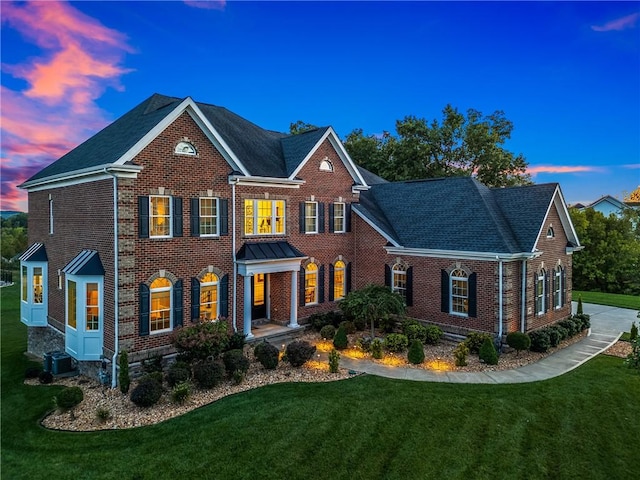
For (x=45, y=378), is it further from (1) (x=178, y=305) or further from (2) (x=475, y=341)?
(2) (x=475, y=341)

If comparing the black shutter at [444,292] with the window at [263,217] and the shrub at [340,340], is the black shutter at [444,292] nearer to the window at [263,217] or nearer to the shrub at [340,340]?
the shrub at [340,340]

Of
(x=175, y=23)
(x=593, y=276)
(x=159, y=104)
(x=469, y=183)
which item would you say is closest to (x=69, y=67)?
(x=159, y=104)

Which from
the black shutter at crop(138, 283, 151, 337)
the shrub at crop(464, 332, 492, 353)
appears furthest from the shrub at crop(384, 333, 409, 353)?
the black shutter at crop(138, 283, 151, 337)

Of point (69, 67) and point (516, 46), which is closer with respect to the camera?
point (69, 67)

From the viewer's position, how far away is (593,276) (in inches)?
1380

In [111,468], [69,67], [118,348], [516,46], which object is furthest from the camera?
[516,46]

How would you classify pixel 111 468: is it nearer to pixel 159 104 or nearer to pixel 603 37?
pixel 159 104

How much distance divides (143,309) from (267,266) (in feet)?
18.2

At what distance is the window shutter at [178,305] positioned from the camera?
14.8m

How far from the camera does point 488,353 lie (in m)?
15.0

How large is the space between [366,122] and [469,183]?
97.3 feet

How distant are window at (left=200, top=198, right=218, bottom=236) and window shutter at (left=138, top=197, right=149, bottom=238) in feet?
7.57

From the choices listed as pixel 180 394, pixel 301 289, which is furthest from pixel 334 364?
pixel 301 289

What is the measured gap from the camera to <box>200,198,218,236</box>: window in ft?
51.9
